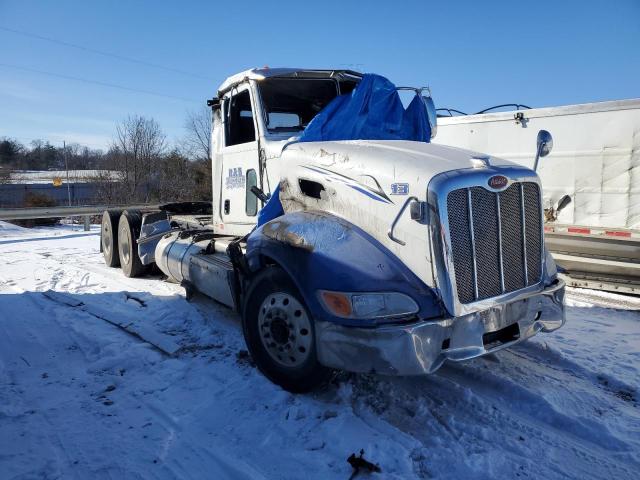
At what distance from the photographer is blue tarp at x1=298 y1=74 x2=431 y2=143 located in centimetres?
458

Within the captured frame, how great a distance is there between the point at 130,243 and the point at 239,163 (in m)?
3.51

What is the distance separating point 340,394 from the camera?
3715 mm

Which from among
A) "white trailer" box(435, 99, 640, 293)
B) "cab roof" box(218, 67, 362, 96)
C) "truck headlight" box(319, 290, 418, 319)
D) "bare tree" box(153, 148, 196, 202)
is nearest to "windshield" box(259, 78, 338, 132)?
"cab roof" box(218, 67, 362, 96)

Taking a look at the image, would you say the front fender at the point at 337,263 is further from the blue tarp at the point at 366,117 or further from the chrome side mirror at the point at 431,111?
the chrome side mirror at the point at 431,111

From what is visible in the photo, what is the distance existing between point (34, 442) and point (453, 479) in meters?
2.70

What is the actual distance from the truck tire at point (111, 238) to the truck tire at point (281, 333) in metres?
6.02

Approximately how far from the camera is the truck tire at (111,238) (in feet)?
29.7

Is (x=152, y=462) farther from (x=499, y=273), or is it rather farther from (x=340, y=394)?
(x=499, y=273)

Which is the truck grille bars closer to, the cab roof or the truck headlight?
the truck headlight

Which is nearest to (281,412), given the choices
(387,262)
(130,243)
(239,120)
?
(387,262)

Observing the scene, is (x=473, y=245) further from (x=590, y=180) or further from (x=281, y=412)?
(x=590, y=180)

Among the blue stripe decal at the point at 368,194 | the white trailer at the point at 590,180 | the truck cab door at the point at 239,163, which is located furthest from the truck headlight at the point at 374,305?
the white trailer at the point at 590,180

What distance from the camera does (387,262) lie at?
3.31 metres

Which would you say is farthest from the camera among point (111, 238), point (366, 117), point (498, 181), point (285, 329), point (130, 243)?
point (111, 238)
